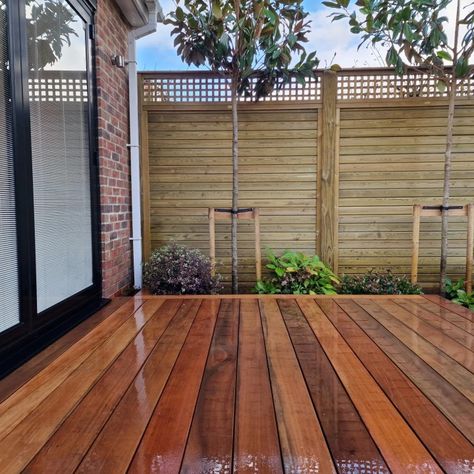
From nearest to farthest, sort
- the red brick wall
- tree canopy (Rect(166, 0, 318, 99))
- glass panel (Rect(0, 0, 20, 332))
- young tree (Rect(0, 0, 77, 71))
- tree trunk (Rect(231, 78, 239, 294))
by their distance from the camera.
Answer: glass panel (Rect(0, 0, 20, 332)), young tree (Rect(0, 0, 77, 71)), the red brick wall, tree canopy (Rect(166, 0, 318, 99)), tree trunk (Rect(231, 78, 239, 294))

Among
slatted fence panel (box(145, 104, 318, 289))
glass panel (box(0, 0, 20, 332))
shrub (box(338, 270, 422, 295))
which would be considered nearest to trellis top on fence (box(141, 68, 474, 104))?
slatted fence panel (box(145, 104, 318, 289))

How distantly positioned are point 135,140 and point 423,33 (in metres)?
2.59

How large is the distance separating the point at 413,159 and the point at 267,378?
290 cm

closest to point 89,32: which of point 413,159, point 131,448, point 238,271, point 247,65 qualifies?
point 247,65

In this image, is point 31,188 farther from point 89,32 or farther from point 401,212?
point 401,212

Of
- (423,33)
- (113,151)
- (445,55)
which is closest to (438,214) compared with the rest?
(445,55)

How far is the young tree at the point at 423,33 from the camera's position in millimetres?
2777

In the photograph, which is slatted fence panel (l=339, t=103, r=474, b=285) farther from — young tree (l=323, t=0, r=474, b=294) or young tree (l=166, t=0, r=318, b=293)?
young tree (l=166, t=0, r=318, b=293)

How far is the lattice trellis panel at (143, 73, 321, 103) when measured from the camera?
342 cm

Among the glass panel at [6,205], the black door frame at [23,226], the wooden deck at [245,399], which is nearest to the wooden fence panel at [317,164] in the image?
the wooden deck at [245,399]

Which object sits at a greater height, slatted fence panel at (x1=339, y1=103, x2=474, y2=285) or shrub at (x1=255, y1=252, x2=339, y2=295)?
slatted fence panel at (x1=339, y1=103, x2=474, y2=285)

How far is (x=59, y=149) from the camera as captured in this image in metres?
2.07

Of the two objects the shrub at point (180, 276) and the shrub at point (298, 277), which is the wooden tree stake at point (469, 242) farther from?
the shrub at point (180, 276)

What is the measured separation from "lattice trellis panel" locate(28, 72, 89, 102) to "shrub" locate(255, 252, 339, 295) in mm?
2050
